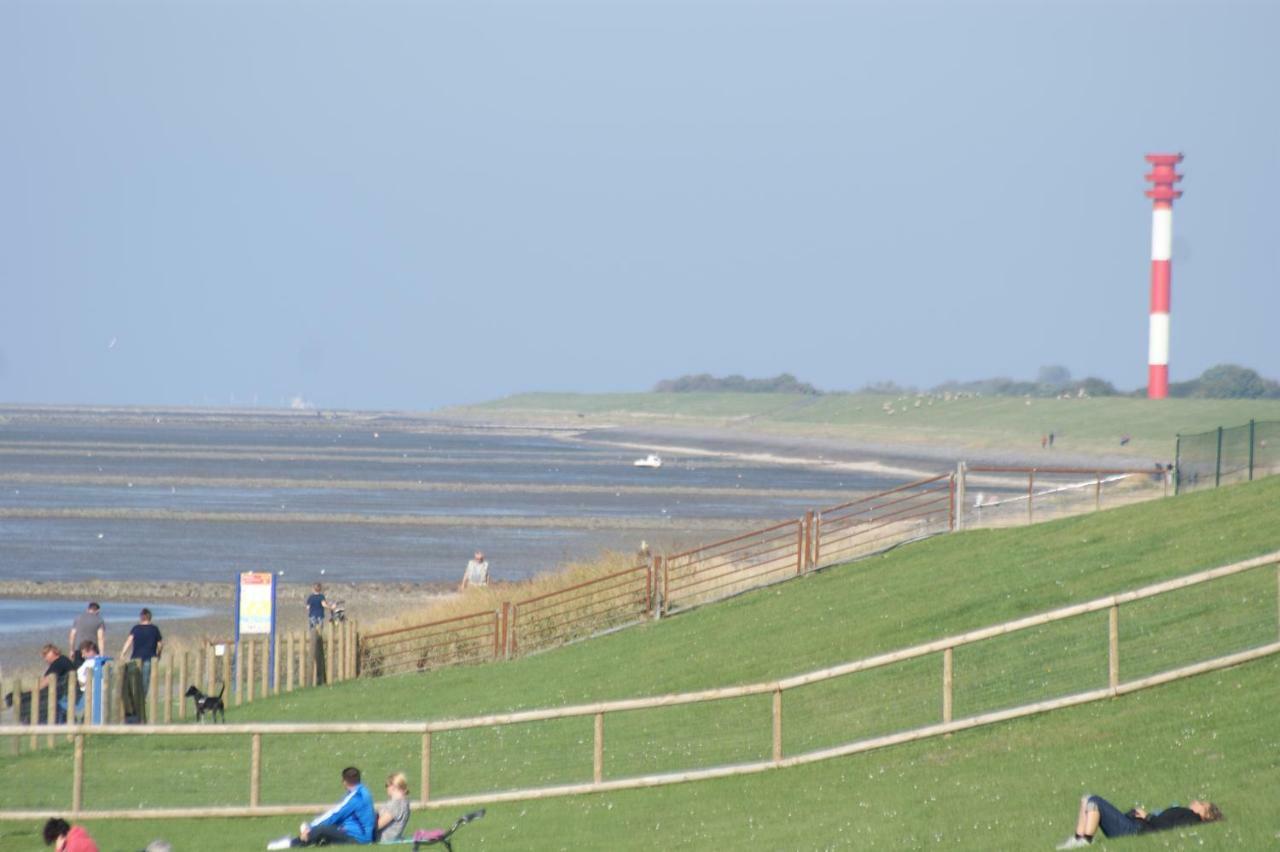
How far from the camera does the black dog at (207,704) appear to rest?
23.0 m

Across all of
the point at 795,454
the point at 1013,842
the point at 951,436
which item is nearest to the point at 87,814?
the point at 1013,842

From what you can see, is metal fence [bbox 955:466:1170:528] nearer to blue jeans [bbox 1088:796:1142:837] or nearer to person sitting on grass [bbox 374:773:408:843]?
person sitting on grass [bbox 374:773:408:843]

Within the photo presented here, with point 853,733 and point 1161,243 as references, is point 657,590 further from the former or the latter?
point 1161,243

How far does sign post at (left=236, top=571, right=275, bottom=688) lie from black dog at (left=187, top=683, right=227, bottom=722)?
2.63 metres

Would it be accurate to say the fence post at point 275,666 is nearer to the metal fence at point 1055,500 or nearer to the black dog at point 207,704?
the black dog at point 207,704

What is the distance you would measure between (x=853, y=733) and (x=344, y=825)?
18.0 ft

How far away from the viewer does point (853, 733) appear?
57.8 ft

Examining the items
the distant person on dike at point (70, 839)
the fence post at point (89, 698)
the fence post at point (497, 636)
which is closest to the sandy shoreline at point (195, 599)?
the fence post at point (497, 636)

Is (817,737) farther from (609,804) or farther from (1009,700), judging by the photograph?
(609,804)

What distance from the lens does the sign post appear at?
2656 cm

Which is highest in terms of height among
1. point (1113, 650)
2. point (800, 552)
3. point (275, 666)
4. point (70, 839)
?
point (1113, 650)

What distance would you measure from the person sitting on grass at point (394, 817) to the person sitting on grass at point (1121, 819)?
567cm

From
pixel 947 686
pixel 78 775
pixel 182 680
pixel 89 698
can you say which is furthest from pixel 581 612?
pixel 78 775

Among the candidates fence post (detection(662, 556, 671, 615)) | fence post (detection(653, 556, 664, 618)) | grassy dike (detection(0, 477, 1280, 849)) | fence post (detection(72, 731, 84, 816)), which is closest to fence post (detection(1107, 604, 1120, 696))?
grassy dike (detection(0, 477, 1280, 849))
